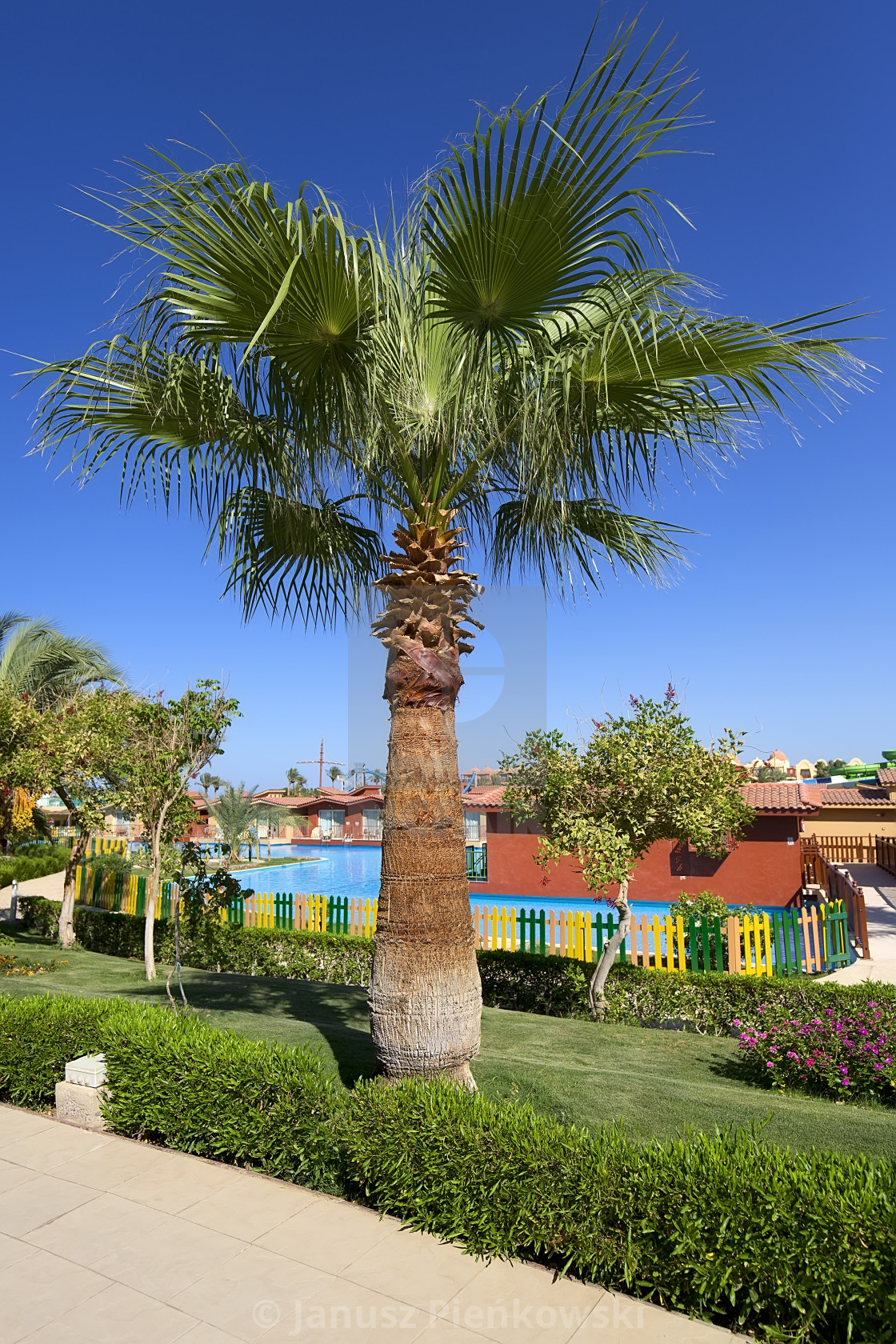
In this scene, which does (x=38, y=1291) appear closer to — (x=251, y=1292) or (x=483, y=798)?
(x=251, y=1292)

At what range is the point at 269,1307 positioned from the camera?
363cm

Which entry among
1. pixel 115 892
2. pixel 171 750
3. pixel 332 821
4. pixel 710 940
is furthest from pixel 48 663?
pixel 332 821

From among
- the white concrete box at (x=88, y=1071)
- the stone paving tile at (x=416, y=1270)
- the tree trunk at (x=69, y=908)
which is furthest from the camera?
the tree trunk at (x=69, y=908)

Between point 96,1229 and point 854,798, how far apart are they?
37.0 metres

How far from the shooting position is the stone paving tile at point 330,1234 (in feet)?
13.3

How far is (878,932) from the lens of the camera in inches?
617

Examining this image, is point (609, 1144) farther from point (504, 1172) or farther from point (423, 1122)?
point (423, 1122)

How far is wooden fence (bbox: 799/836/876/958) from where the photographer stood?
43.3 feet

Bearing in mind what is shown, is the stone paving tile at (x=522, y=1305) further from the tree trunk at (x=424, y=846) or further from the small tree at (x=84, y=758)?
the small tree at (x=84, y=758)

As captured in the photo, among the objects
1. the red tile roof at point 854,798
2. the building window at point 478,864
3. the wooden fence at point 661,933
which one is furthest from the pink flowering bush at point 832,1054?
the red tile roof at point 854,798

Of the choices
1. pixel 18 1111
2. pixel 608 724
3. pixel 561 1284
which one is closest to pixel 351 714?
pixel 608 724

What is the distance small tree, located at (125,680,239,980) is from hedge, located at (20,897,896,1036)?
2590 mm

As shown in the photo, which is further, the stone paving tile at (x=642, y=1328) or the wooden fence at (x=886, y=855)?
the wooden fence at (x=886, y=855)

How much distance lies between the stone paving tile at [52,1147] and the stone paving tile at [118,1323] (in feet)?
5.97
